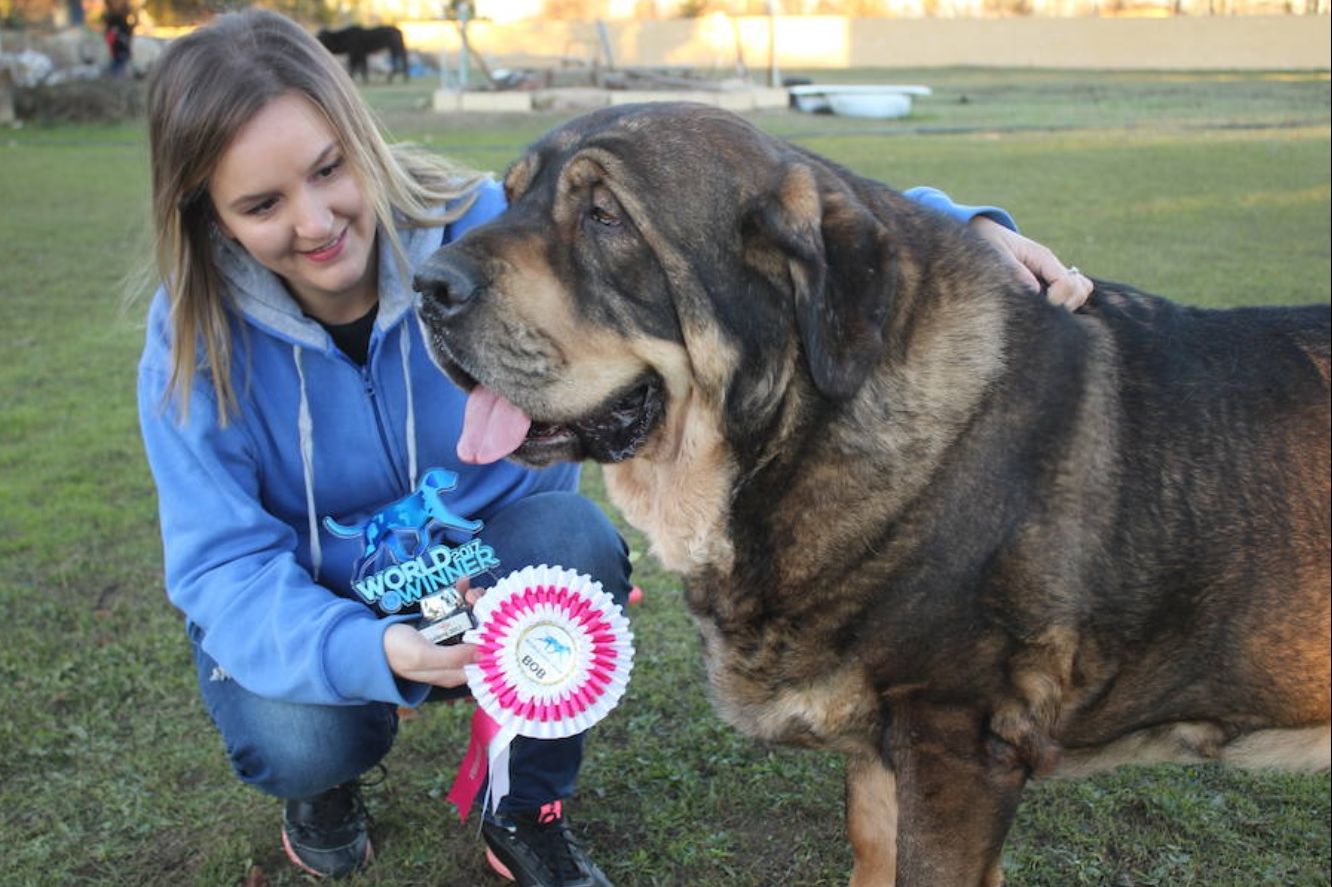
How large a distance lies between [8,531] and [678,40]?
56163 mm

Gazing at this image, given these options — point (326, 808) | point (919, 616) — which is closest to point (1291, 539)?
point (919, 616)

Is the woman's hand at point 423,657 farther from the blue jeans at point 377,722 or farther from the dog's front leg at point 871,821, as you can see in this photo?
the dog's front leg at point 871,821

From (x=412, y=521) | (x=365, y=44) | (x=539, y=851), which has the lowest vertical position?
(x=539, y=851)

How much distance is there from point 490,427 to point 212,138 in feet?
2.99

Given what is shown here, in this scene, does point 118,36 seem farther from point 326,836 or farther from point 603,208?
point 603,208

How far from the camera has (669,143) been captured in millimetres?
2510

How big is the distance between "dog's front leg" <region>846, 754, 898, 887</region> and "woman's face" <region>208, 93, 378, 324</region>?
1.68m

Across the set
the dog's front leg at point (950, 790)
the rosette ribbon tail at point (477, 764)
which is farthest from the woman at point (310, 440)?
the dog's front leg at point (950, 790)

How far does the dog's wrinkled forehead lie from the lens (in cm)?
249

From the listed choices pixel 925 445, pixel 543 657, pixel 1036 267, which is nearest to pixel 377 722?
pixel 543 657

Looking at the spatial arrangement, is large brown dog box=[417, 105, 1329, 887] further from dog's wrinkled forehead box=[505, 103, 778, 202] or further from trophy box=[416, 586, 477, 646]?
trophy box=[416, 586, 477, 646]

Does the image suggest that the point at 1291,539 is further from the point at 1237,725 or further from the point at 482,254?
the point at 482,254

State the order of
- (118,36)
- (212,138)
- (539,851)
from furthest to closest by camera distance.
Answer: (118,36) → (539,851) → (212,138)

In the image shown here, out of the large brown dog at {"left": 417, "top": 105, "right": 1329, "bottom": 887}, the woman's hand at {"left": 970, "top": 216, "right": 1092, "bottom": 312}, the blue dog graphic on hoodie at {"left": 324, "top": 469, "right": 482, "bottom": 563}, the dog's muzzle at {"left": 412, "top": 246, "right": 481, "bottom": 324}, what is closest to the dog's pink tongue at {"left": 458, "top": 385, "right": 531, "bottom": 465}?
the large brown dog at {"left": 417, "top": 105, "right": 1329, "bottom": 887}
